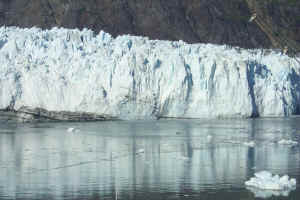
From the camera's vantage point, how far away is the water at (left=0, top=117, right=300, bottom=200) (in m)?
12.6

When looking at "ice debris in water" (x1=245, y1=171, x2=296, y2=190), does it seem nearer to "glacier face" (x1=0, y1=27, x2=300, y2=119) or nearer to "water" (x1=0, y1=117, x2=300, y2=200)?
"water" (x1=0, y1=117, x2=300, y2=200)

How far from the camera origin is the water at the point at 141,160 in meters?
12.6

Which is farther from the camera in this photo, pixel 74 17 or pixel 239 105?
pixel 74 17

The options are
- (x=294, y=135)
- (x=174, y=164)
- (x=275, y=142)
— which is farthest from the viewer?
(x=294, y=135)

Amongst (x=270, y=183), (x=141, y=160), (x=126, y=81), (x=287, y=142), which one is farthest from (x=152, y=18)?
(x=270, y=183)

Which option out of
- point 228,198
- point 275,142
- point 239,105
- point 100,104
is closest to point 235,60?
point 239,105

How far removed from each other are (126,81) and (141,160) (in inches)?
398

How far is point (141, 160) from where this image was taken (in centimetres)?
1633

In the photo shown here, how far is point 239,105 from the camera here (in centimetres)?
2730

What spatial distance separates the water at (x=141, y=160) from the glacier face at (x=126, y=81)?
1.26 metres

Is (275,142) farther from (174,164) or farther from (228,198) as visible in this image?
(228,198)

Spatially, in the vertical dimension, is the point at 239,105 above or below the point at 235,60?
below

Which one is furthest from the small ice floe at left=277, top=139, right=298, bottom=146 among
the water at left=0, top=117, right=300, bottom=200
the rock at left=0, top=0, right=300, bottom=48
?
the rock at left=0, top=0, right=300, bottom=48

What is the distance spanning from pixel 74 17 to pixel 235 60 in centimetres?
3478
